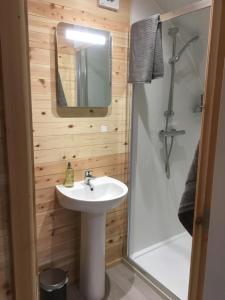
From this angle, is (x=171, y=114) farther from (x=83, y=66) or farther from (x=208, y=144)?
(x=208, y=144)

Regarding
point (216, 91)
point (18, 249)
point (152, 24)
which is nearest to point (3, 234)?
point (18, 249)

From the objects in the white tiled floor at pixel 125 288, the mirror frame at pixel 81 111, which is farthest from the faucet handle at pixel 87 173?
the white tiled floor at pixel 125 288

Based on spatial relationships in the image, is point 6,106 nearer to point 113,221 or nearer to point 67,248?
point 67,248

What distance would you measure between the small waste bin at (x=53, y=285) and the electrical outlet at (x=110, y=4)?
2.05m

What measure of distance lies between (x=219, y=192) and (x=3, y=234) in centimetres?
58

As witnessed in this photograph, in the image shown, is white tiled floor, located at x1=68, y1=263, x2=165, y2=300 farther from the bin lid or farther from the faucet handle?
the faucet handle

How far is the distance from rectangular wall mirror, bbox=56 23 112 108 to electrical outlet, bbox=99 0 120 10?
187 millimetres

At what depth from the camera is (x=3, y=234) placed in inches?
24.2

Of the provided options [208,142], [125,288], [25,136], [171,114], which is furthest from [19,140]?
→ [171,114]

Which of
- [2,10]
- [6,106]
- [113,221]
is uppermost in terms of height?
[2,10]

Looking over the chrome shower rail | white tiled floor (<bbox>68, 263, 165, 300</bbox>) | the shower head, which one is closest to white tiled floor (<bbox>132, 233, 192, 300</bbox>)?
white tiled floor (<bbox>68, 263, 165, 300</bbox>)

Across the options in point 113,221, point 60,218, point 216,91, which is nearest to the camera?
point 216,91

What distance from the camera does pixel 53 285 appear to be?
1784 mm

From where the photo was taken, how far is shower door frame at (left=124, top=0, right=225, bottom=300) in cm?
74
